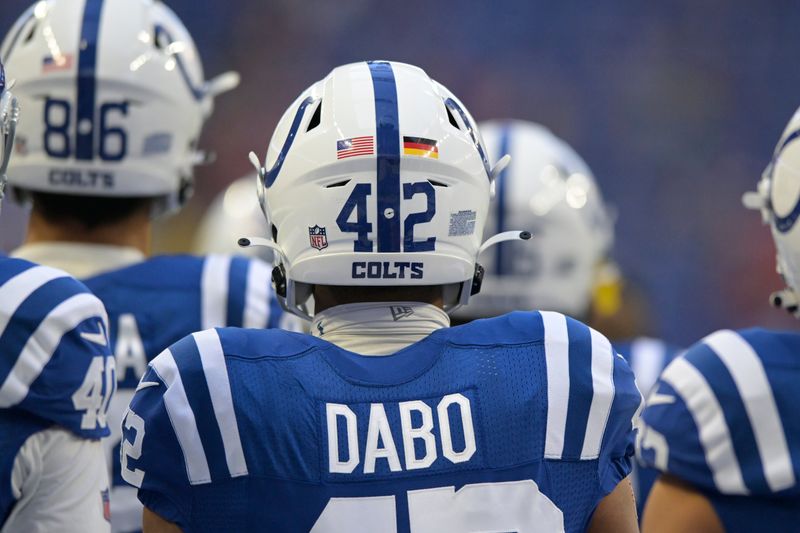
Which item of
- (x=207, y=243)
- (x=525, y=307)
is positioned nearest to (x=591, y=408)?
(x=525, y=307)

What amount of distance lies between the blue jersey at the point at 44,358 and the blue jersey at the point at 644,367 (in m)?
1.82

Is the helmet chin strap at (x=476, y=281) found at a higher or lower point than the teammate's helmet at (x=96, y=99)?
lower

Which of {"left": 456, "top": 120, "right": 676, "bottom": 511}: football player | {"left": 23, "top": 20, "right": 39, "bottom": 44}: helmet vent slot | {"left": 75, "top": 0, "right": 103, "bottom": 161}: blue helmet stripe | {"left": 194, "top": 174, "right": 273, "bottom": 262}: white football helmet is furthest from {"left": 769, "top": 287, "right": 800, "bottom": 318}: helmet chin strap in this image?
{"left": 194, "top": 174, "right": 273, "bottom": 262}: white football helmet

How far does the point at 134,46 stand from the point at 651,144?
312 inches

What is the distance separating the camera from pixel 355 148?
91.7 inches

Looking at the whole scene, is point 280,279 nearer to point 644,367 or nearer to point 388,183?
point 388,183

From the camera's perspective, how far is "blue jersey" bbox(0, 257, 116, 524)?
2379 mm

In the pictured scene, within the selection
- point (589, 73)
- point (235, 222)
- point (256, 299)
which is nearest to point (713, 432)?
point (256, 299)

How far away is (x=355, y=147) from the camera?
2.33 m

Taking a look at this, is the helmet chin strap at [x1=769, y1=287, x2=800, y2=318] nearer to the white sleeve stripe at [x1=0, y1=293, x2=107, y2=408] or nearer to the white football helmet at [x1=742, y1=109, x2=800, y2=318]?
the white football helmet at [x1=742, y1=109, x2=800, y2=318]

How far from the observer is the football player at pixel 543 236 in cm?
438

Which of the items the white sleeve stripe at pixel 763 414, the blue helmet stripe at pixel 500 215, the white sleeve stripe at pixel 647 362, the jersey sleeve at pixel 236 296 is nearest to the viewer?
the white sleeve stripe at pixel 763 414

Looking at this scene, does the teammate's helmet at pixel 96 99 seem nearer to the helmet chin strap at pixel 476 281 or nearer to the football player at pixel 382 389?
the football player at pixel 382 389

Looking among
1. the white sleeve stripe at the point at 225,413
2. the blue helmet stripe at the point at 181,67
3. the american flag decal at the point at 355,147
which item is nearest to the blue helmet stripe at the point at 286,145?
the american flag decal at the point at 355,147
